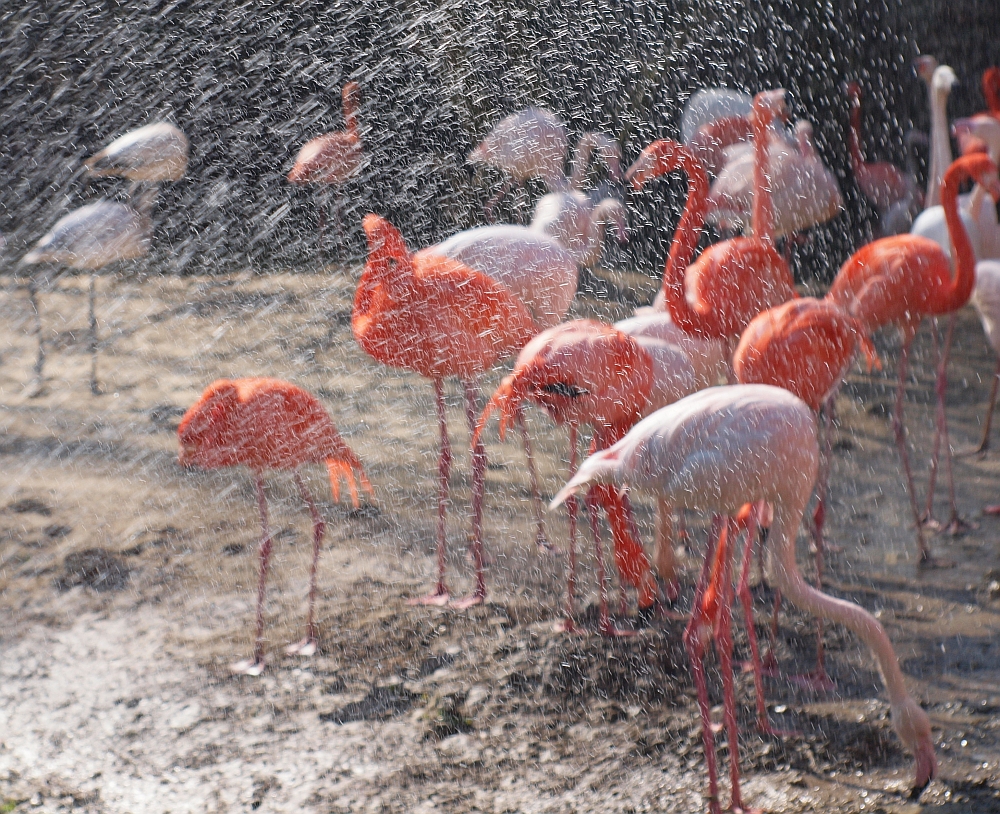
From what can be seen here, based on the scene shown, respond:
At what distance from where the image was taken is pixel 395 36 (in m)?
6.88

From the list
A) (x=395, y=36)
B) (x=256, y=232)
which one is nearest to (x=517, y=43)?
(x=395, y=36)

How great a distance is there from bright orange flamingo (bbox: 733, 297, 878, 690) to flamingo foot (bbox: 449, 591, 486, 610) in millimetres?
645

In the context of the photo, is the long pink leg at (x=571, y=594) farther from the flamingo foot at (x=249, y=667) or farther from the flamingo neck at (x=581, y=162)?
the flamingo neck at (x=581, y=162)

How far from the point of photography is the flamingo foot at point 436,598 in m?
2.54

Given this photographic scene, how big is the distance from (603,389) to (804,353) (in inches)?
15.8

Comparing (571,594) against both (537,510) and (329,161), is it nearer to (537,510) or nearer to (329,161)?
(537,510)

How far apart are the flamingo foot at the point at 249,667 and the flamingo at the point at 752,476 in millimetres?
829

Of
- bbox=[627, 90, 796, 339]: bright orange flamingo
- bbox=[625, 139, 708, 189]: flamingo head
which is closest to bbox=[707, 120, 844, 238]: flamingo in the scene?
bbox=[625, 139, 708, 189]: flamingo head

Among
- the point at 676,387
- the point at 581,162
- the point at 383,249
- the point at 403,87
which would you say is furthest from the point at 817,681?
the point at 403,87

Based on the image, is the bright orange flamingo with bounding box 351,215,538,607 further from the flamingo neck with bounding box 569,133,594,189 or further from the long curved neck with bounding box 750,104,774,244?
the flamingo neck with bounding box 569,133,594,189

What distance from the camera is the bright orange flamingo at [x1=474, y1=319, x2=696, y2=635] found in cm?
216

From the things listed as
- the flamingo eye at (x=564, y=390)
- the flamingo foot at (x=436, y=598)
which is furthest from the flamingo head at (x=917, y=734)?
the flamingo foot at (x=436, y=598)

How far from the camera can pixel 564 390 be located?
2.19 m

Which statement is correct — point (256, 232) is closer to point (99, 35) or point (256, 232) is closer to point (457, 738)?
point (99, 35)
